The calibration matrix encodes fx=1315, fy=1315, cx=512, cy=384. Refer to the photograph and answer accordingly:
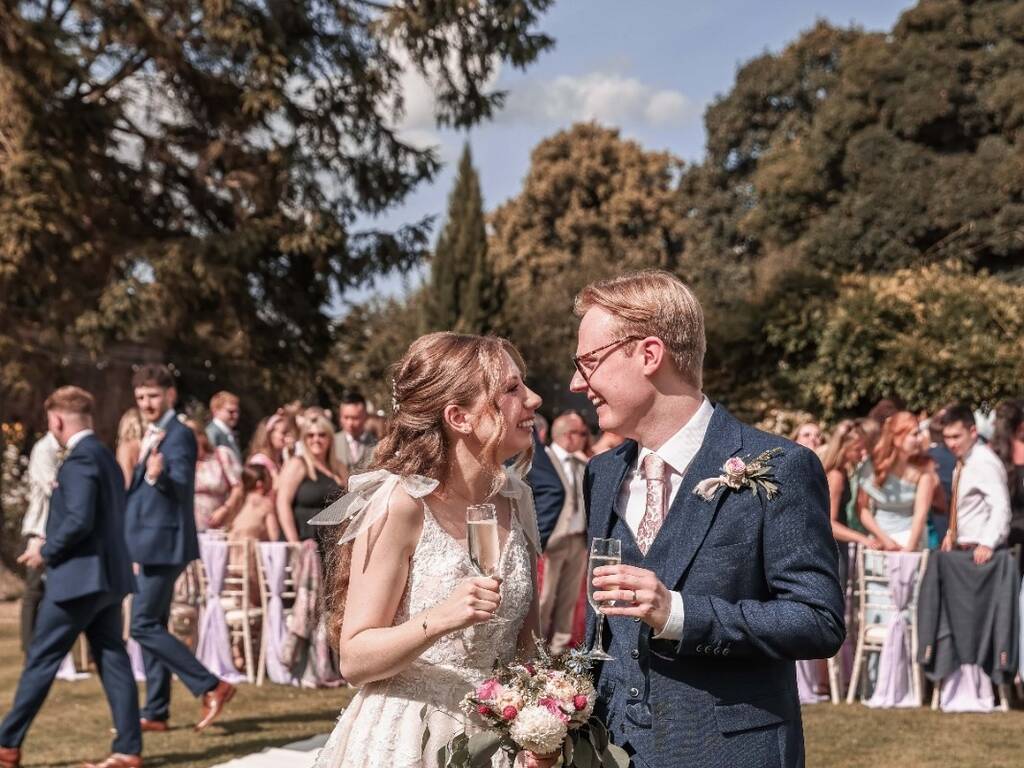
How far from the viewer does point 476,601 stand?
289cm

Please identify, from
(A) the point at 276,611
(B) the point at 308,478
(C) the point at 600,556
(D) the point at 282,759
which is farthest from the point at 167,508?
(C) the point at 600,556

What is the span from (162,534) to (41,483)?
1934 mm

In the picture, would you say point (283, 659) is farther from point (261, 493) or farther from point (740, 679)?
point (740, 679)

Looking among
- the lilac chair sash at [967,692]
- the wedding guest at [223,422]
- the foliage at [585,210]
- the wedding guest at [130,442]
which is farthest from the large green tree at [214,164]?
the foliage at [585,210]

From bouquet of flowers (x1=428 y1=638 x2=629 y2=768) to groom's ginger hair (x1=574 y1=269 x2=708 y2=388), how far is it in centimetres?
69

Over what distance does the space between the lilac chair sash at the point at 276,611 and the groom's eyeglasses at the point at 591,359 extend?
7.87 m

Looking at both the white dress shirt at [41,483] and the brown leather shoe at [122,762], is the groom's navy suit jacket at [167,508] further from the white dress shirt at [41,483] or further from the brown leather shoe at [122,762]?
the brown leather shoe at [122,762]

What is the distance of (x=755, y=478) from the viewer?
2.72 metres

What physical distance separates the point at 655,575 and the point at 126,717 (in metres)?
5.31

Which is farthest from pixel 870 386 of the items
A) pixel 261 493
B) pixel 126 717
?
pixel 126 717

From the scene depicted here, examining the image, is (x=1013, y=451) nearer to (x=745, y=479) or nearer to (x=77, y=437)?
(x=77, y=437)

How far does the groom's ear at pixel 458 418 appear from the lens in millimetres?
3475

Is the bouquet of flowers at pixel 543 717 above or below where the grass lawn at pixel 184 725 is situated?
above

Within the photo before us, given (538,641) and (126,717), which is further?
(126,717)
